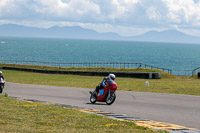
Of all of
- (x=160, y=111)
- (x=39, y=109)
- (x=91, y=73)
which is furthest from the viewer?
(x=91, y=73)

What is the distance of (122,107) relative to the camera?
605 inches

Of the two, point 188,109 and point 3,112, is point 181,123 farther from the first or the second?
point 3,112

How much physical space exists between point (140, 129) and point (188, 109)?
5.82 meters

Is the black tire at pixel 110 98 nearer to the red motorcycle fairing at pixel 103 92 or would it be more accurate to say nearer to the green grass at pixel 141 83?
the red motorcycle fairing at pixel 103 92

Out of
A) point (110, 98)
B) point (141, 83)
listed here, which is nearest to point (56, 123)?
point (110, 98)

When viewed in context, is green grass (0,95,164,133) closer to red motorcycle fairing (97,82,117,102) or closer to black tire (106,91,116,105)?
red motorcycle fairing (97,82,117,102)

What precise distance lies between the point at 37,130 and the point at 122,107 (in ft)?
23.7

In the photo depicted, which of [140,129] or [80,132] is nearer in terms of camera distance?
[80,132]

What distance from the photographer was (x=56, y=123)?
9.96 metres

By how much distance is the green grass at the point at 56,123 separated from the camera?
8.91 m

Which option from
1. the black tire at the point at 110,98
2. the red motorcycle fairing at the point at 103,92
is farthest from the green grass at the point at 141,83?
the red motorcycle fairing at the point at 103,92

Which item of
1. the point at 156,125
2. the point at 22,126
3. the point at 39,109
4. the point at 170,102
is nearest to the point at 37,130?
the point at 22,126

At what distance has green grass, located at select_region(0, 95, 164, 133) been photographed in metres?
8.91

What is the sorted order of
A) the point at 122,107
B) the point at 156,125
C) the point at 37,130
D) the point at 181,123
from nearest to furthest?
the point at 37,130 < the point at 156,125 < the point at 181,123 < the point at 122,107
